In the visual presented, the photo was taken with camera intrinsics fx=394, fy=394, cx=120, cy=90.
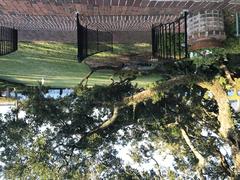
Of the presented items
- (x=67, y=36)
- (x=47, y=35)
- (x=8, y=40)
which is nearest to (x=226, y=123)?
(x=67, y=36)

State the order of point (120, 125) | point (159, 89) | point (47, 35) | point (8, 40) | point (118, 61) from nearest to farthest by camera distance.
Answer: point (8, 40) → point (47, 35) → point (118, 61) → point (159, 89) → point (120, 125)

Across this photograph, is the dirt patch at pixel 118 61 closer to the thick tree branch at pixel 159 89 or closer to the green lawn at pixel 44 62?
the green lawn at pixel 44 62

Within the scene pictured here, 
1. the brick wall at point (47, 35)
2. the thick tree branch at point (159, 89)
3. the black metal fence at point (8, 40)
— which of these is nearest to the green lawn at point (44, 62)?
the brick wall at point (47, 35)

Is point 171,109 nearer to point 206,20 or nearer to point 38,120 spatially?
point 38,120

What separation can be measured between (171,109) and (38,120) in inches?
210

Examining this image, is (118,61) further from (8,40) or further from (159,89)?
(8,40)

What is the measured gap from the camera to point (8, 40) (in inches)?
409

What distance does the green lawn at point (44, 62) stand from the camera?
37.8 ft

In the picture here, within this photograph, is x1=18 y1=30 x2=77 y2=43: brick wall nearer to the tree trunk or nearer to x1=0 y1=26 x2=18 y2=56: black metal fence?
x1=0 y1=26 x2=18 y2=56: black metal fence

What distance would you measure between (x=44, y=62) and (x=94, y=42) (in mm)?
1782

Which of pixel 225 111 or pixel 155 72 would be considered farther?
pixel 155 72

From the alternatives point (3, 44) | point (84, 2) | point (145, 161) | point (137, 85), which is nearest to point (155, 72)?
point (137, 85)

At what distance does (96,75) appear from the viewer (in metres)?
14.5

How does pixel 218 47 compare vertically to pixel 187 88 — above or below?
above
